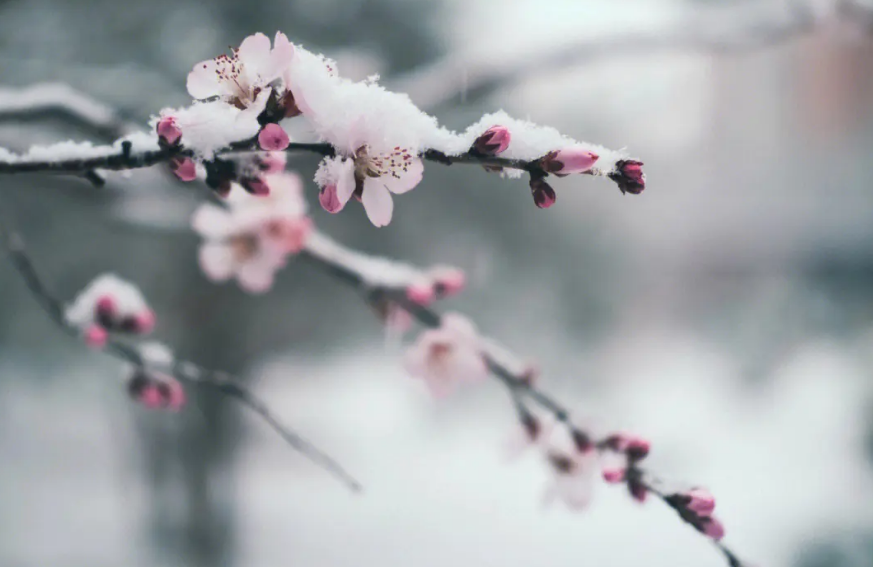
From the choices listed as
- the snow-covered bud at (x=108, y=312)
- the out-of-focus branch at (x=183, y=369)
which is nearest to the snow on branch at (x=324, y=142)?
the out-of-focus branch at (x=183, y=369)

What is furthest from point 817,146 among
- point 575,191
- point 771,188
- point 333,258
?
point 333,258

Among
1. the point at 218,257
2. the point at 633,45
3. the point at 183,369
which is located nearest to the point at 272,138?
the point at 183,369

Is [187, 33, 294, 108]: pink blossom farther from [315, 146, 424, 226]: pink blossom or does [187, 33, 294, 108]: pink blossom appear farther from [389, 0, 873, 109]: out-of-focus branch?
[389, 0, 873, 109]: out-of-focus branch

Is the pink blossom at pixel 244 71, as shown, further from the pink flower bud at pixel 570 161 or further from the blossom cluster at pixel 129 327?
the blossom cluster at pixel 129 327

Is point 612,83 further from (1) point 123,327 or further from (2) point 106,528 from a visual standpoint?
(2) point 106,528

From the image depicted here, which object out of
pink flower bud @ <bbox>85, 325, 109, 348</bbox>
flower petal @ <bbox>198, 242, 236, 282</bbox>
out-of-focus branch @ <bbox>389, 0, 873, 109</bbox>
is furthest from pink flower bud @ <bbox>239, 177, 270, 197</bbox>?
out-of-focus branch @ <bbox>389, 0, 873, 109</bbox>

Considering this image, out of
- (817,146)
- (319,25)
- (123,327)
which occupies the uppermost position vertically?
(817,146)

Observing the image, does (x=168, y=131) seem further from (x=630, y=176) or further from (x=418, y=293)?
(x=418, y=293)
